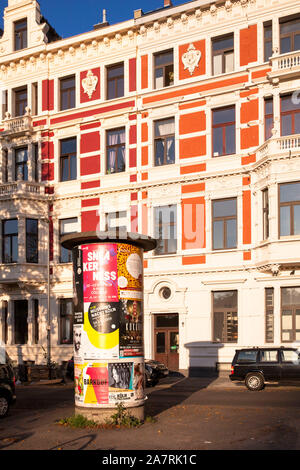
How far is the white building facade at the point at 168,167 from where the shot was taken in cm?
2697

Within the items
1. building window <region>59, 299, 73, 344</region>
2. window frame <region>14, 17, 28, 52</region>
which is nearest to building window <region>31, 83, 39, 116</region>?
window frame <region>14, 17, 28, 52</region>

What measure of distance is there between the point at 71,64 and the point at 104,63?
233 centimetres

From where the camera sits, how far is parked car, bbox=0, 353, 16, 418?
16516 mm

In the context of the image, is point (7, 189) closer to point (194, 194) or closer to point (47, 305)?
point (47, 305)

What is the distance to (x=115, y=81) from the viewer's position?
32.8 meters

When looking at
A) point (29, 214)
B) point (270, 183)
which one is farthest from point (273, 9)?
point (29, 214)

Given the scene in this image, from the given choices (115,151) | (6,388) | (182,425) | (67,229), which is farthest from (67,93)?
(182,425)

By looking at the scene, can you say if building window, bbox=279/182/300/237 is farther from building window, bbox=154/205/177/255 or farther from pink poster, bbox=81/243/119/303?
pink poster, bbox=81/243/119/303

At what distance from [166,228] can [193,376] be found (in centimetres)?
773

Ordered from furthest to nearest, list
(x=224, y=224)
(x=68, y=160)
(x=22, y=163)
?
(x=22, y=163) < (x=68, y=160) < (x=224, y=224)

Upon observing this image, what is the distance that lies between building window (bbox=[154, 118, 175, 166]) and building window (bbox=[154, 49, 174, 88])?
214cm

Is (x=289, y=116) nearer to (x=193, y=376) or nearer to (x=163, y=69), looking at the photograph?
(x=163, y=69)

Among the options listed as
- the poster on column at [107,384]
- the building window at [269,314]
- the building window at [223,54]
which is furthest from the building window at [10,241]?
the poster on column at [107,384]
